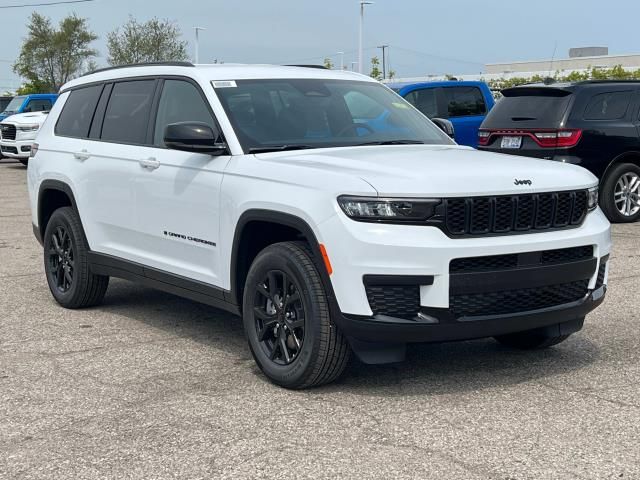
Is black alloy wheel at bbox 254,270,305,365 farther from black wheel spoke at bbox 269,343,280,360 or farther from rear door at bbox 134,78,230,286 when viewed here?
rear door at bbox 134,78,230,286

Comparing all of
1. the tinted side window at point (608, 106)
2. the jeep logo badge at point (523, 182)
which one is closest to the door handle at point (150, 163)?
the jeep logo badge at point (523, 182)

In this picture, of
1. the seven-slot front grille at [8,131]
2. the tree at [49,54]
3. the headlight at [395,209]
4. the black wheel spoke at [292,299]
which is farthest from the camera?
the tree at [49,54]

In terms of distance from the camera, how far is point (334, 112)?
647 cm

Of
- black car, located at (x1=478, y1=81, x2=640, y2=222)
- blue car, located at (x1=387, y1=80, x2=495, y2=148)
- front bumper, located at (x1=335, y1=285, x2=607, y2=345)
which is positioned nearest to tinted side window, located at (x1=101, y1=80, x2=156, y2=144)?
front bumper, located at (x1=335, y1=285, x2=607, y2=345)

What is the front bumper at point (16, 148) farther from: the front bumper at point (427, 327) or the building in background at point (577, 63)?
the building in background at point (577, 63)

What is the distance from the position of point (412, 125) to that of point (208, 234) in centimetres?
166

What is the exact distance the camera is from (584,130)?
1238 centimetres

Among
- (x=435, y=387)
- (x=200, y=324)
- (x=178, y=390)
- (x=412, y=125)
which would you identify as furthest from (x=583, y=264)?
(x=200, y=324)

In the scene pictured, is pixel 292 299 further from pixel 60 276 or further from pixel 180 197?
pixel 60 276

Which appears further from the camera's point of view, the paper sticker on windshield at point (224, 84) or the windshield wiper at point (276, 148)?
the paper sticker on windshield at point (224, 84)

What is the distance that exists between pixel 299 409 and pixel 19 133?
21409mm

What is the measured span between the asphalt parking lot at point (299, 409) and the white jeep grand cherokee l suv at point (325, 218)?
0.99 feet

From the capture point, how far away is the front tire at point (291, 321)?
17.0 feet

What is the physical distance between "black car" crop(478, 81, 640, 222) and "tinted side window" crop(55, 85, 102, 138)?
6.33 meters
